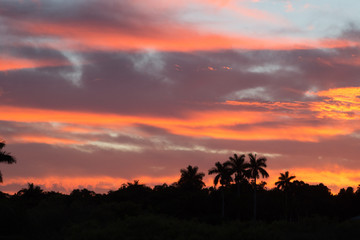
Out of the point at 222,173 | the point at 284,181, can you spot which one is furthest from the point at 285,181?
the point at 222,173

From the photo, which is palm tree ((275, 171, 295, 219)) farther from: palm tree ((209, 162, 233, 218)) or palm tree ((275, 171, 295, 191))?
palm tree ((209, 162, 233, 218))

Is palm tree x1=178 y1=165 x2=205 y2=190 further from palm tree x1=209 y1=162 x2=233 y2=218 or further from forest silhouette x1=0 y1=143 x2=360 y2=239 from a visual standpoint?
palm tree x1=209 y1=162 x2=233 y2=218

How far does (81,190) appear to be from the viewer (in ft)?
476

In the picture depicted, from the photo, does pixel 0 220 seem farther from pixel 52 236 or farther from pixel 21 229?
pixel 52 236

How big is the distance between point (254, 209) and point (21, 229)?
5806 cm

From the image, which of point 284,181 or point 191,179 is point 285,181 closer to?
point 284,181

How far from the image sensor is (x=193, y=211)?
103062 millimetres

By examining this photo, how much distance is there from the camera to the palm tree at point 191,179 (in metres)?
124

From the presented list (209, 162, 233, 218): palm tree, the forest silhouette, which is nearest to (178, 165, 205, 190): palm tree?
the forest silhouette

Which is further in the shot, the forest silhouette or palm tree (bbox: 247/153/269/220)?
palm tree (bbox: 247/153/269/220)

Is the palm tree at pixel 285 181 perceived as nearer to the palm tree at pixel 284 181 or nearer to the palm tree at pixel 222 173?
the palm tree at pixel 284 181

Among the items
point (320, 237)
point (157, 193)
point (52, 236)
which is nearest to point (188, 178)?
point (157, 193)

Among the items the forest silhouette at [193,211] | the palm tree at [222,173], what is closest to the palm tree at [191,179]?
the forest silhouette at [193,211]

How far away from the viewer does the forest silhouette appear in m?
40.8
